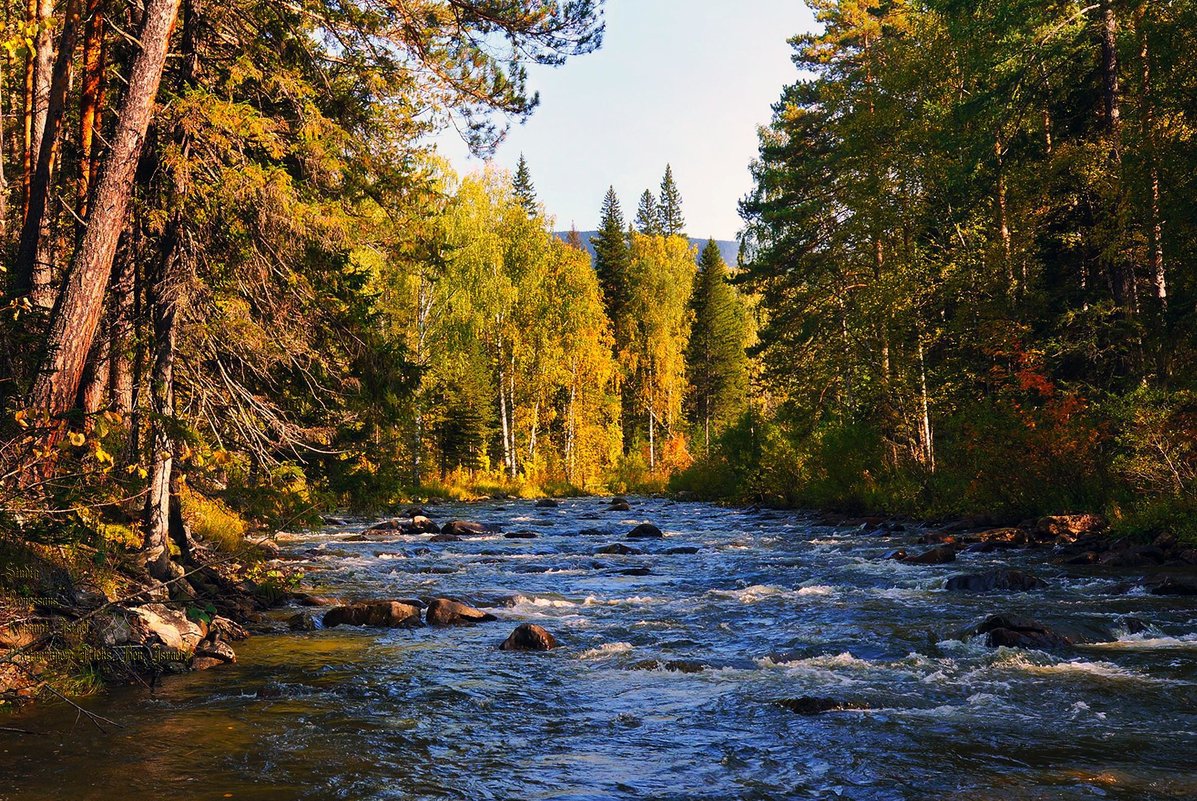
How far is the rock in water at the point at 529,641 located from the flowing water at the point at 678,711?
0.82 ft

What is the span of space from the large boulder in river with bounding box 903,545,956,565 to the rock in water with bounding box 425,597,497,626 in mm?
7634

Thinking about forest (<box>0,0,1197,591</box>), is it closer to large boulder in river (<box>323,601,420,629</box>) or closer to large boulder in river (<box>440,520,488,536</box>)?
large boulder in river (<box>323,601,420,629</box>)

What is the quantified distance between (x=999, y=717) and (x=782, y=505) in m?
23.8

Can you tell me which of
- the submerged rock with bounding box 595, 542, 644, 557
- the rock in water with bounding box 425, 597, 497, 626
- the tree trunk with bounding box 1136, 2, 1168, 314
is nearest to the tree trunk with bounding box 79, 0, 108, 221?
the rock in water with bounding box 425, 597, 497, 626

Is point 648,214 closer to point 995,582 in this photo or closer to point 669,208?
point 669,208

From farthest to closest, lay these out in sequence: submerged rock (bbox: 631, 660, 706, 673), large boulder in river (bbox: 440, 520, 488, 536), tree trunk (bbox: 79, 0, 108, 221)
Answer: large boulder in river (bbox: 440, 520, 488, 536) → tree trunk (bbox: 79, 0, 108, 221) → submerged rock (bbox: 631, 660, 706, 673)

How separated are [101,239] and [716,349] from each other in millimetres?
48694

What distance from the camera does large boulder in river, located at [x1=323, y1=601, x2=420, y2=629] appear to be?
1066cm

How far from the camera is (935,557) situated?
1481 centimetres

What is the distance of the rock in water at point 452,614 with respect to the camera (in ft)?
35.7

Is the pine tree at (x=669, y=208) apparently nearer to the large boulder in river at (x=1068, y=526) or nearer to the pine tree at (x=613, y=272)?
the pine tree at (x=613, y=272)

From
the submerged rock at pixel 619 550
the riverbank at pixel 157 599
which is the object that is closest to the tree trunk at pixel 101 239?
the riverbank at pixel 157 599

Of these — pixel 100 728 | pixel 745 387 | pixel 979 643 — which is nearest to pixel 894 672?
pixel 979 643

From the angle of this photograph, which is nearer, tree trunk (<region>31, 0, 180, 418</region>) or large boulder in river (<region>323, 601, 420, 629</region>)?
tree trunk (<region>31, 0, 180, 418</region>)
